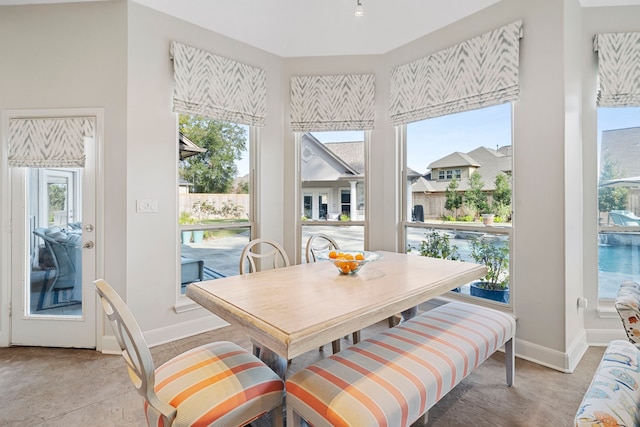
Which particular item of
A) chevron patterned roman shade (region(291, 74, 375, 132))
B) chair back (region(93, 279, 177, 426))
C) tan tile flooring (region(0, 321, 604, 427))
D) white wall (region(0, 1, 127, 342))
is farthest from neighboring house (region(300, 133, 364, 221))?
chair back (region(93, 279, 177, 426))

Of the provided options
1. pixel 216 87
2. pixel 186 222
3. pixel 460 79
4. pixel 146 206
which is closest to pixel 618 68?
pixel 460 79

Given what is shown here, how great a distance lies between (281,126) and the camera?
3.52 meters

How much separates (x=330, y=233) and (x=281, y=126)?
1363 mm

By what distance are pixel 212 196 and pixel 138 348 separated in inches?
86.7

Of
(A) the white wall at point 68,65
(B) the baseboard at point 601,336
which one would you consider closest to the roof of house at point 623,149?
(B) the baseboard at point 601,336

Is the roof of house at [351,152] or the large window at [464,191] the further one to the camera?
the roof of house at [351,152]

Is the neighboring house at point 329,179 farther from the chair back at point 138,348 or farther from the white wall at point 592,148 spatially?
the chair back at point 138,348

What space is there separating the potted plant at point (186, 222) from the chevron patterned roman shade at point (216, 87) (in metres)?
0.96

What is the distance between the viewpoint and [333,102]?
11.2 feet

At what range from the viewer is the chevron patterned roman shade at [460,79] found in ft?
8.07

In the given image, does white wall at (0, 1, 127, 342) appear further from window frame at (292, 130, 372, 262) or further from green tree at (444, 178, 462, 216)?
green tree at (444, 178, 462, 216)

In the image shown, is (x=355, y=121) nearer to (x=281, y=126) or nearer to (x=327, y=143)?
(x=327, y=143)

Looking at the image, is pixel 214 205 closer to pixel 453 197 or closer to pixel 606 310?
pixel 453 197

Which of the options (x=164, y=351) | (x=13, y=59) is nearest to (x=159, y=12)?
(x=13, y=59)
